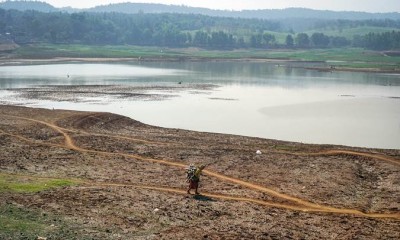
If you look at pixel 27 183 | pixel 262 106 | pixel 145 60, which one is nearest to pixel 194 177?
pixel 27 183

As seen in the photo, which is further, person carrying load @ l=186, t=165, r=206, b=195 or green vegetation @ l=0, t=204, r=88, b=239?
person carrying load @ l=186, t=165, r=206, b=195

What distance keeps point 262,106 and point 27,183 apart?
4948 cm

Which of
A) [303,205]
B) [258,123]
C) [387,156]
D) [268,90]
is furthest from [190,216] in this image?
[268,90]

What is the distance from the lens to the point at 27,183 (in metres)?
26.0

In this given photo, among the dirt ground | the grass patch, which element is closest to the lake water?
the dirt ground

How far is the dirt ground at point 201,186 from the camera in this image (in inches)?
838

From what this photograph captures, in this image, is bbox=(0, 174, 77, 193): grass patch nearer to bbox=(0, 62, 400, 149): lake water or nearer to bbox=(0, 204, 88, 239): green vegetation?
bbox=(0, 204, 88, 239): green vegetation

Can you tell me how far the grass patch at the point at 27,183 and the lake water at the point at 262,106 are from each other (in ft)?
89.1

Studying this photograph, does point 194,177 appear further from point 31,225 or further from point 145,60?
point 145,60

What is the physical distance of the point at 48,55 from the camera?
17562 cm

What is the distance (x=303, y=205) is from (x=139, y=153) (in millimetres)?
15555

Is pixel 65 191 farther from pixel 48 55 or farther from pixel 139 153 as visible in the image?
pixel 48 55

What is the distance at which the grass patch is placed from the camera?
A: 24577mm

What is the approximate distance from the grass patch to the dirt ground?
0.61 meters
